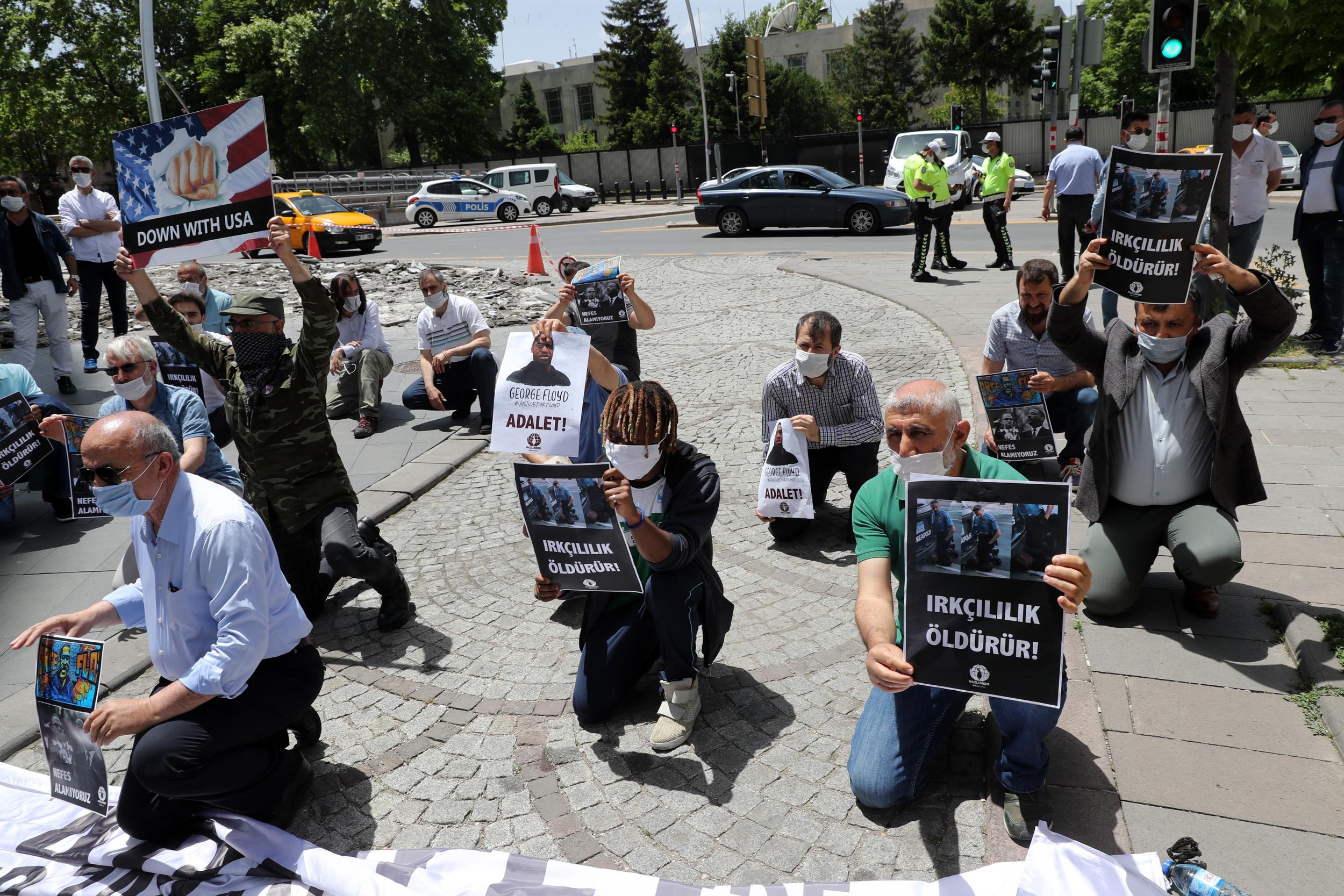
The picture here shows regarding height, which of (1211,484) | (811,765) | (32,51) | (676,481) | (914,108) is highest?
(32,51)

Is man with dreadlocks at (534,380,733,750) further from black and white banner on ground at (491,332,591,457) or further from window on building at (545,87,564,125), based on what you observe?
window on building at (545,87,564,125)

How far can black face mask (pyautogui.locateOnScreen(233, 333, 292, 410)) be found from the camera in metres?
4.83

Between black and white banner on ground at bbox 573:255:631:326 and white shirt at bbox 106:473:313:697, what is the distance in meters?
3.54

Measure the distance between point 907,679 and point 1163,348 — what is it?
2.27 metres

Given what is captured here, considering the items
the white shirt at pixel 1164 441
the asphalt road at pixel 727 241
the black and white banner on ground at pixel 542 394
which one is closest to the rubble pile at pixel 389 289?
the asphalt road at pixel 727 241

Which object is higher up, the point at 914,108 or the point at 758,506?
the point at 914,108

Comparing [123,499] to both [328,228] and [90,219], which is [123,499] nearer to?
[90,219]

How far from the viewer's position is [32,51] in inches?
1917

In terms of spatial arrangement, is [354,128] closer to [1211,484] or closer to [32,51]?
[32,51]

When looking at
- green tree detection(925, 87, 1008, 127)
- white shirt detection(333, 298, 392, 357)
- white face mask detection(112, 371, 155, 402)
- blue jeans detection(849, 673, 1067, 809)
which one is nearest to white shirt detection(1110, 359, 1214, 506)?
blue jeans detection(849, 673, 1067, 809)

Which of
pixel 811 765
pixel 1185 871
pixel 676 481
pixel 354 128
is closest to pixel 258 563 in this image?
pixel 676 481

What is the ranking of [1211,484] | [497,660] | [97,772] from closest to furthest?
[97,772] → [1211,484] → [497,660]

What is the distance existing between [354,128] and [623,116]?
57.6 feet

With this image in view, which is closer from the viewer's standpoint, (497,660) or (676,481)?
(676,481)
